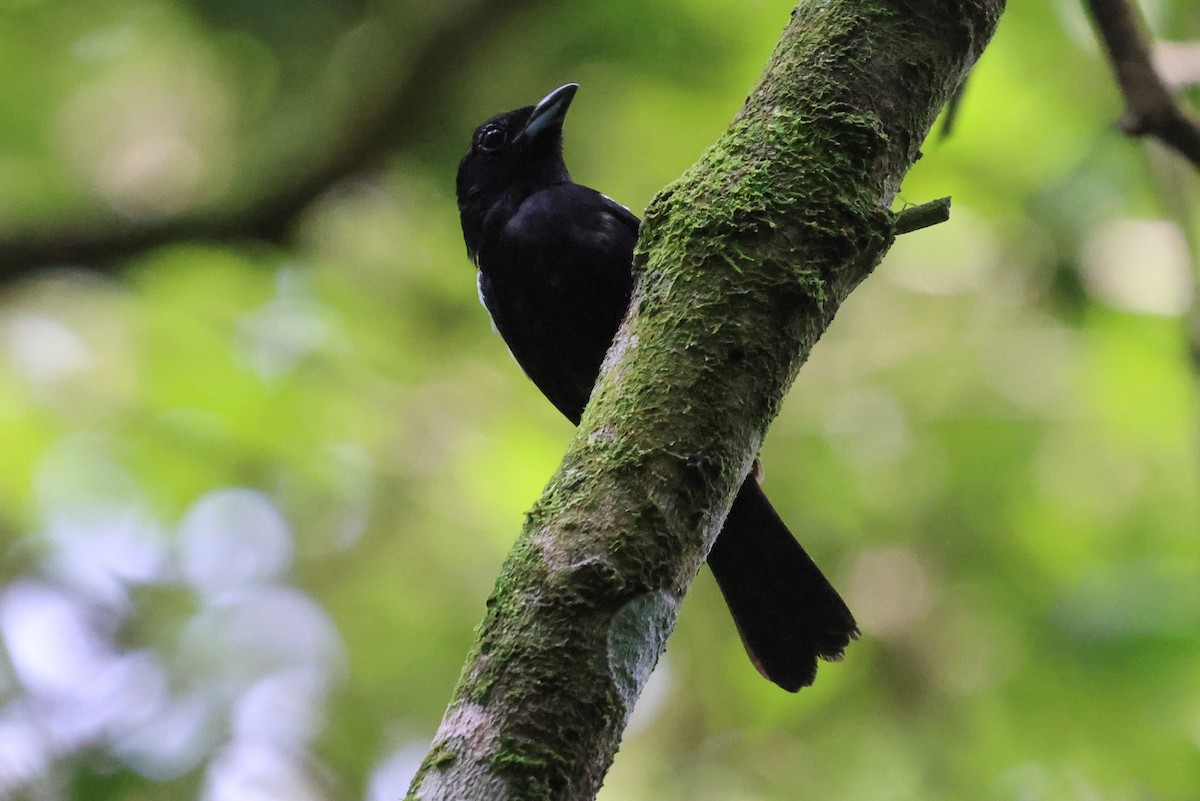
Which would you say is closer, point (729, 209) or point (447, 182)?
point (729, 209)

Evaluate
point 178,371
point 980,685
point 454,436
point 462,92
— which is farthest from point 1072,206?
point 178,371

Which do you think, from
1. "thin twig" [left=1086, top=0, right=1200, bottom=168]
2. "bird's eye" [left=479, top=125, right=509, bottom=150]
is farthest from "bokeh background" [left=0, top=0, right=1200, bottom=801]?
"thin twig" [left=1086, top=0, right=1200, bottom=168]

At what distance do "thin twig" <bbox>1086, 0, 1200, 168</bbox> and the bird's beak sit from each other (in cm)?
175

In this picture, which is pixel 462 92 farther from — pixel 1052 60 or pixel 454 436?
pixel 1052 60

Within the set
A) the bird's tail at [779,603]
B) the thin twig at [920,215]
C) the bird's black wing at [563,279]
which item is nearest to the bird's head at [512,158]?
the bird's black wing at [563,279]

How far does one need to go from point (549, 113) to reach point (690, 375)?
2.36 metres

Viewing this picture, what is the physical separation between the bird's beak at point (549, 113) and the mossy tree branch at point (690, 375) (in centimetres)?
188

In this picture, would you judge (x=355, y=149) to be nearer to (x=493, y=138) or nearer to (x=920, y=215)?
(x=493, y=138)

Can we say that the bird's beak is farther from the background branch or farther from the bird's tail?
the bird's tail

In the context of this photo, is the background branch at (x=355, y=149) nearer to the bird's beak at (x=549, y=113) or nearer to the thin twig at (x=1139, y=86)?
the bird's beak at (x=549, y=113)

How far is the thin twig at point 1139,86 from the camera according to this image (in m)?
2.54

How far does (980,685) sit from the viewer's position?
5.13 meters

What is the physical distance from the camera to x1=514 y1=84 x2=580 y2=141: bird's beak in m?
3.91

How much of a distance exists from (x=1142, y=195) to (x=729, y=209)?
3879mm
